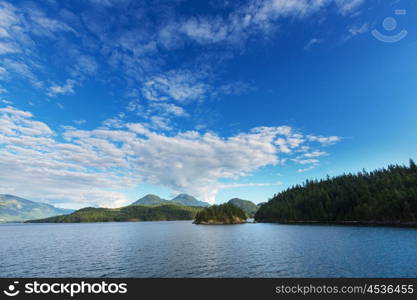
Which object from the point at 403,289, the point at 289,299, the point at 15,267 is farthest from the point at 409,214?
the point at 15,267

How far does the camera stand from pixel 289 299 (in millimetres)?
29531

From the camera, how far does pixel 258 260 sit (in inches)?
2464

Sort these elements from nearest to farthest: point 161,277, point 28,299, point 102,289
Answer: point 28,299, point 102,289, point 161,277

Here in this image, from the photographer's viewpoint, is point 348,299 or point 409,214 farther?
point 409,214

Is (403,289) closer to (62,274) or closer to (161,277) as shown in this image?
(161,277)

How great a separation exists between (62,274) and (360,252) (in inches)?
3125

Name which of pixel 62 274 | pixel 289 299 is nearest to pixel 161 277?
pixel 62 274

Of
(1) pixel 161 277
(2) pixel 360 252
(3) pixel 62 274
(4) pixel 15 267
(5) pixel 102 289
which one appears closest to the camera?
(5) pixel 102 289

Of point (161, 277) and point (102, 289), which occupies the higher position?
point (102, 289)

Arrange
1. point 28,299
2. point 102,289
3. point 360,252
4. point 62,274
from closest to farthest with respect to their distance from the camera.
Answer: point 28,299 → point 102,289 → point 62,274 → point 360,252

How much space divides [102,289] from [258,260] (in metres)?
44.6

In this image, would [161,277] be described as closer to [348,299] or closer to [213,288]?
[213,288]

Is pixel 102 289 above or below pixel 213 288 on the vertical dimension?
above

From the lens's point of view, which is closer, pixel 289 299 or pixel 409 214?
pixel 289 299
